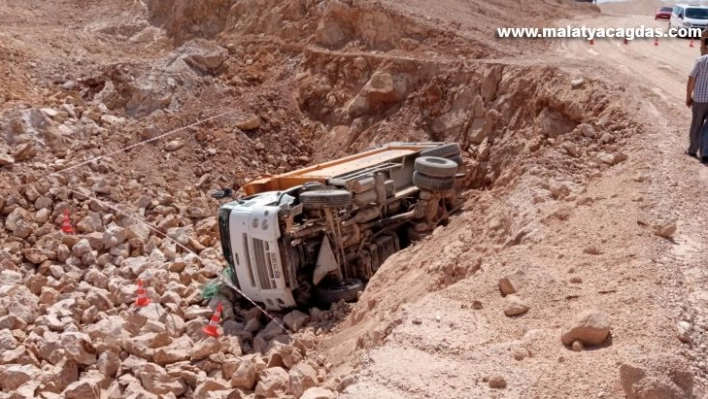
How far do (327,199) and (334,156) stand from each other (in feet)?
17.9

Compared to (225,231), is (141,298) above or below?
below

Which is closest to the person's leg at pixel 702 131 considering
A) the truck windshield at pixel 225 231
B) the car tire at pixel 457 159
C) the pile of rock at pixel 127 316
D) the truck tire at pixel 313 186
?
the car tire at pixel 457 159

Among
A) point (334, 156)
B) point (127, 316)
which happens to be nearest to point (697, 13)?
point (334, 156)

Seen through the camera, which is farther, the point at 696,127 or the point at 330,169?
the point at 330,169

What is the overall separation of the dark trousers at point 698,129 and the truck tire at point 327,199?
4499 mm

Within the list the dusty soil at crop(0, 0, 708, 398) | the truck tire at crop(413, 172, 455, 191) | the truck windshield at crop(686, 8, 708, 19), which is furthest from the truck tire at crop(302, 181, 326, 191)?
the truck windshield at crop(686, 8, 708, 19)

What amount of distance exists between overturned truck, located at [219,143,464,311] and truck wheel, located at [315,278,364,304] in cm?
1

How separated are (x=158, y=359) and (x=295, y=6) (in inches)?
450

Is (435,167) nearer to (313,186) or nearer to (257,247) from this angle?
(313,186)

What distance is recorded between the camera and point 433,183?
11.1m

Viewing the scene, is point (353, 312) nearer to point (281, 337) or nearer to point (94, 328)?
point (281, 337)

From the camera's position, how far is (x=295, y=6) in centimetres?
1788

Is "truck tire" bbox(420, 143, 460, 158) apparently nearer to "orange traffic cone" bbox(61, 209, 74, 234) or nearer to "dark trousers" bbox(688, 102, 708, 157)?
"dark trousers" bbox(688, 102, 708, 157)

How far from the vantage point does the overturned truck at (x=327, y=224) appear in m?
9.54
